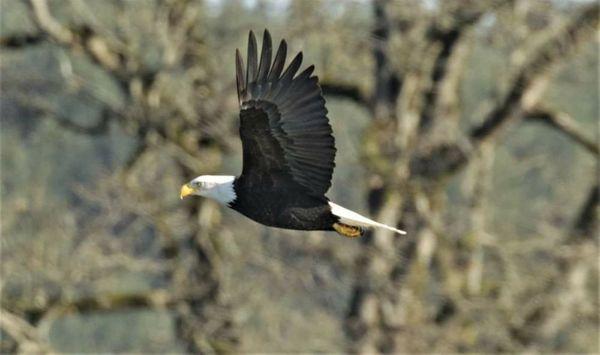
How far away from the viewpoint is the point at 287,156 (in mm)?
6898

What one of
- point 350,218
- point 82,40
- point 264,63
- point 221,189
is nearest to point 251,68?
point 264,63

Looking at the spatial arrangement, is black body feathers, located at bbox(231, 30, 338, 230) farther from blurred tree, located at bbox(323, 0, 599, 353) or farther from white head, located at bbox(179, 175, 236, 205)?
blurred tree, located at bbox(323, 0, 599, 353)

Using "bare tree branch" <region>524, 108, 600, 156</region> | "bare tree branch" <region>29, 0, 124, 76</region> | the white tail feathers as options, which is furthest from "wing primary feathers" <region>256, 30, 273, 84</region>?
"bare tree branch" <region>524, 108, 600, 156</region>

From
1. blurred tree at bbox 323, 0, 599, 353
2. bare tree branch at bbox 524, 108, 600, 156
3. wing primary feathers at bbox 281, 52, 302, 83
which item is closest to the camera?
wing primary feathers at bbox 281, 52, 302, 83

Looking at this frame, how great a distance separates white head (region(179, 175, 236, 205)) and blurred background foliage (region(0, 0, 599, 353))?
550cm

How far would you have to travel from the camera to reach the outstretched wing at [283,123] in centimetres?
670

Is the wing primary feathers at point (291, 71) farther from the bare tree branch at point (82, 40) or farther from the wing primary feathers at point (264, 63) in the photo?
the bare tree branch at point (82, 40)

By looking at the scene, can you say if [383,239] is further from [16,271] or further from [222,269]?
[16,271]

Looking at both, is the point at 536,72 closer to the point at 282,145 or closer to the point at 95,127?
the point at 95,127

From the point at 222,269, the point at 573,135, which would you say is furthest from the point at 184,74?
the point at 573,135

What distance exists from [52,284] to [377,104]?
12.1 feet

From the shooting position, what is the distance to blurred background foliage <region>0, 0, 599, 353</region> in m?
13.1

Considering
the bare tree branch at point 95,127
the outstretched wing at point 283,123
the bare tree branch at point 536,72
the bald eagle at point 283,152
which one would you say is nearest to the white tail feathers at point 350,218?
the bald eagle at point 283,152

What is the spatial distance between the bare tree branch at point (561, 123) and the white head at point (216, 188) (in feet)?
24.8
